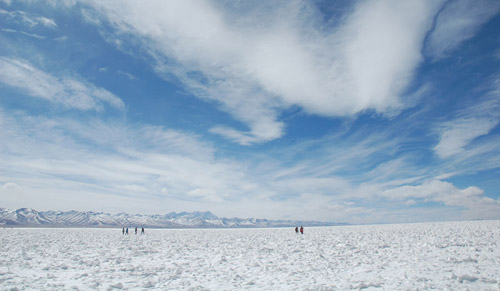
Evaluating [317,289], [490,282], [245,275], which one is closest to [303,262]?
[245,275]

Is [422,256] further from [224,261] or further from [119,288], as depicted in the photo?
[119,288]

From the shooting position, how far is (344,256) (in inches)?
656

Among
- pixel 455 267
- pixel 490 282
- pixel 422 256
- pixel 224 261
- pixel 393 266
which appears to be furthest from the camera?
pixel 224 261

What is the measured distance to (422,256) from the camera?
49.5ft

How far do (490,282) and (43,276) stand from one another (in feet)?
65.0

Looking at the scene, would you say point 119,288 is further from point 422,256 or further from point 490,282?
point 422,256

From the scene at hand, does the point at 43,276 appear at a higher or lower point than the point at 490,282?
lower

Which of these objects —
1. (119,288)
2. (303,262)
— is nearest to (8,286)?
(119,288)

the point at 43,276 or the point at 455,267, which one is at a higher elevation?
the point at 455,267

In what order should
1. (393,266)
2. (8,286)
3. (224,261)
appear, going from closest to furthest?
1. (8,286)
2. (393,266)
3. (224,261)

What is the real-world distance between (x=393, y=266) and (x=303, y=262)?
191 inches

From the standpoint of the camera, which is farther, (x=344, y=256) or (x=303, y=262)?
(x=344, y=256)

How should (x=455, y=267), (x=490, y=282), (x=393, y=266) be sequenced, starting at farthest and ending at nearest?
1. (x=393, y=266)
2. (x=455, y=267)
3. (x=490, y=282)

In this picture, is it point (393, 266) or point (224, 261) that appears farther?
point (224, 261)
